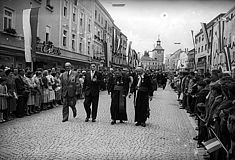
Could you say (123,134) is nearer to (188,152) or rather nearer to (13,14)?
(188,152)

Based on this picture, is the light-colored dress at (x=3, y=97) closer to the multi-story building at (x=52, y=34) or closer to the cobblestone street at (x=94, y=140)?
the cobblestone street at (x=94, y=140)

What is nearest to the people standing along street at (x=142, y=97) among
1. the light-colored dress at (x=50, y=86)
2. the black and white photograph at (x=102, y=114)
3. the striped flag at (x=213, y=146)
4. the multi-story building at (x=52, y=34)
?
the black and white photograph at (x=102, y=114)

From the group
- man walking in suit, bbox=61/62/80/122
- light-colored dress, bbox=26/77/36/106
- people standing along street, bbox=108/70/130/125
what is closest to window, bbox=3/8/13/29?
light-colored dress, bbox=26/77/36/106

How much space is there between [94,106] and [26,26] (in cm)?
439

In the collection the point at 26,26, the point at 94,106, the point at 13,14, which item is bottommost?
the point at 94,106

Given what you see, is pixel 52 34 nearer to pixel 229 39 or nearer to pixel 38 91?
pixel 38 91

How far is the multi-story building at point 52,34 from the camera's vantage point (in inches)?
486

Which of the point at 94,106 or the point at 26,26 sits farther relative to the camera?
the point at 26,26

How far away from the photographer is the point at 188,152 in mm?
4848

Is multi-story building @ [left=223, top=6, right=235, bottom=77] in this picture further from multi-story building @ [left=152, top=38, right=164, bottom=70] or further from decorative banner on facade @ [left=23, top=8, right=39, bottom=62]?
multi-story building @ [left=152, top=38, right=164, bottom=70]

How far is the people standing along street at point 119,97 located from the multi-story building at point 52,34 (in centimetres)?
253

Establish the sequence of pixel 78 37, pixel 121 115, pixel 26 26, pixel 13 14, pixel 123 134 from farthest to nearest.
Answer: pixel 78 37, pixel 13 14, pixel 26 26, pixel 121 115, pixel 123 134

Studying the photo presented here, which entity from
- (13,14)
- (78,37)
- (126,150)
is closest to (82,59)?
(78,37)

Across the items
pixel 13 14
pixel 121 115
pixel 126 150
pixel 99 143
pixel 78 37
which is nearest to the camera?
pixel 126 150
